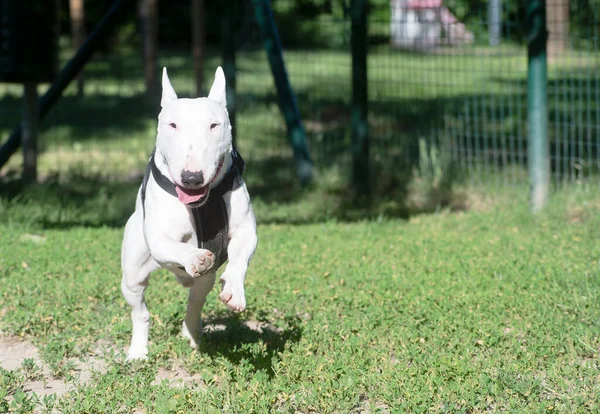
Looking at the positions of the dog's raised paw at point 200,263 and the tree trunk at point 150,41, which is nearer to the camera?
the dog's raised paw at point 200,263

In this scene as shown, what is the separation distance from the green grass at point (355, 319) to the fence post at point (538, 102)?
30 centimetres

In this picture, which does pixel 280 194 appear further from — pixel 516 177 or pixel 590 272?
pixel 590 272

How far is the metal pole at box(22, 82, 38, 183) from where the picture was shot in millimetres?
9117

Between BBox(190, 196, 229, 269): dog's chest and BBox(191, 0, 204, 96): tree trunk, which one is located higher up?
BBox(191, 0, 204, 96): tree trunk

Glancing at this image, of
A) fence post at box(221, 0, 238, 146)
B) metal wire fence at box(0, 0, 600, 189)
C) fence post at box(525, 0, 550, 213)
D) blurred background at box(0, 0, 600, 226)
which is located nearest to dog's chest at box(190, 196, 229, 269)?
blurred background at box(0, 0, 600, 226)

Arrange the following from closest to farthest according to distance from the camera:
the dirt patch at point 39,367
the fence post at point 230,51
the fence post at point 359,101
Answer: the dirt patch at point 39,367 < the fence post at point 359,101 < the fence post at point 230,51

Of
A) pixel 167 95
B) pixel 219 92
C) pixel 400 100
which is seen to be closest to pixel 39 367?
pixel 167 95

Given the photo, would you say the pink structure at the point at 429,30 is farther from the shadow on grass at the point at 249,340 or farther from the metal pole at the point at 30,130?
the shadow on grass at the point at 249,340

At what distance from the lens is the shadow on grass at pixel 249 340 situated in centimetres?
483

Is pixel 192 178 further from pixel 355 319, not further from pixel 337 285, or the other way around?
pixel 337 285

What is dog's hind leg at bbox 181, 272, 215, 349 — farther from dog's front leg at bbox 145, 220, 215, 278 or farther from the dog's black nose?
the dog's black nose

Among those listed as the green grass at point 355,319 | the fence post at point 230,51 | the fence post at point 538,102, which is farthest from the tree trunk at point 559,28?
the fence post at point 230,51

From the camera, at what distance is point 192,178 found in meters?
3.96

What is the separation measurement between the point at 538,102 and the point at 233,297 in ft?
16.3
